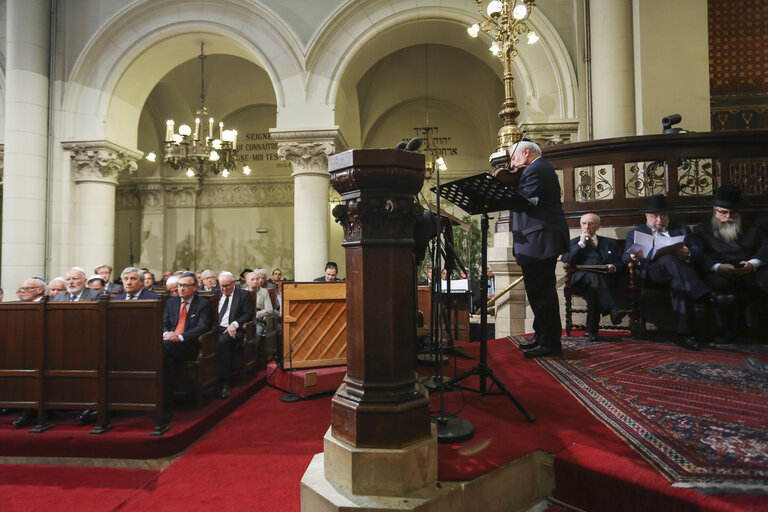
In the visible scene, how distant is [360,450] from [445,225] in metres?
1.42

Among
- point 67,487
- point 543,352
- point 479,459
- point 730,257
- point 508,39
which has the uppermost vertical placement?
point 508,39

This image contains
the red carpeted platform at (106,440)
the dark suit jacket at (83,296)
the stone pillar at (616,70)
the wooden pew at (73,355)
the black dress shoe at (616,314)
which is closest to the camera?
the red carpeted platform at (106,440)

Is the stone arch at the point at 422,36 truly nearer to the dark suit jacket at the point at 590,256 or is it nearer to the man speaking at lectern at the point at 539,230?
the dark suit jacket at the point at 590,256

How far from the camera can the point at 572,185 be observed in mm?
4957

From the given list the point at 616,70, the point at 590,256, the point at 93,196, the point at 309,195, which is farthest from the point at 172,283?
the point at 616,70

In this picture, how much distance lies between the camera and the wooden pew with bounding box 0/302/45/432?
306 centimetres

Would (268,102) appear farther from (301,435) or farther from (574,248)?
(301,435)

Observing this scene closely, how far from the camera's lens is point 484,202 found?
231 cm

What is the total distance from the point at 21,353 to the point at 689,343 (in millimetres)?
4933

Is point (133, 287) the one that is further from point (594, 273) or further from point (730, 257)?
point (730, 257)

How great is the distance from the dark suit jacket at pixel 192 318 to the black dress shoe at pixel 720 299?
4055mm

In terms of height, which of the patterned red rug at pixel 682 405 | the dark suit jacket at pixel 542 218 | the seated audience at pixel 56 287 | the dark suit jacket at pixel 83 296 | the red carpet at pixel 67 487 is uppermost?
the dark suit jacket at pixel 542 218

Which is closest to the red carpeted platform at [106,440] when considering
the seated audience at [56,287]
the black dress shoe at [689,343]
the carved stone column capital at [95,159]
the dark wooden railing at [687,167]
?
the seated audience at [56,287]

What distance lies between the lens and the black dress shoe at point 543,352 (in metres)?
3.27
